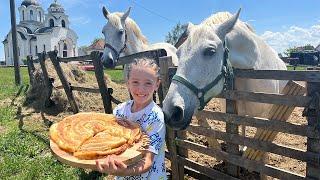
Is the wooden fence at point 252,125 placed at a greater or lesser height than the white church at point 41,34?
lesser

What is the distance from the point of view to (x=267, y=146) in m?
3.55

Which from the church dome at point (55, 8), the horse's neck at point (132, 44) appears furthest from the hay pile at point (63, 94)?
the church dome at point (55, 8)

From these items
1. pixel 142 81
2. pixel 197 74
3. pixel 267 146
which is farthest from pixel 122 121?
pixel 267 146

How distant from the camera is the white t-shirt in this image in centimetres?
264

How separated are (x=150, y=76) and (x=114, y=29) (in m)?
4.76

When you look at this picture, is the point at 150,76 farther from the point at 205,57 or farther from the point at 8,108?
the point at 8,108

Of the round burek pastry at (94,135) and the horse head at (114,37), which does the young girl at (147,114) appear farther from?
the horse head at (114,37)

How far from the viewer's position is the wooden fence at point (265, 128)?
3047 mm

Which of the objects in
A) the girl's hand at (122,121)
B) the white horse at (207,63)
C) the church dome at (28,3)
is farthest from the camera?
the church dome at (28,3)

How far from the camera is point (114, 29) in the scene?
7242mm

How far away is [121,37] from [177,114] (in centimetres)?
431

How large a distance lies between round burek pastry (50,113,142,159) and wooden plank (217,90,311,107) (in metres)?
1.40

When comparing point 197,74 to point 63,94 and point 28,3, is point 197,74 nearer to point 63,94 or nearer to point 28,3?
point 63,94

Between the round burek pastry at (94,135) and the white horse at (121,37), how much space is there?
169 inches
